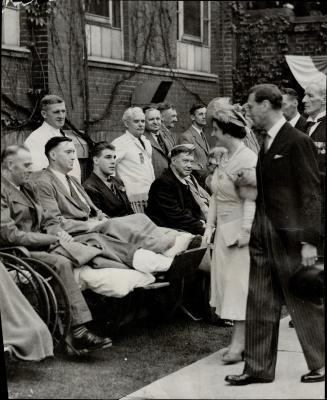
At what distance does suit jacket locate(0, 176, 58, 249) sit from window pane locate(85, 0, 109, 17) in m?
0.64

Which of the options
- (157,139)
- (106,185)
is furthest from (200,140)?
→ (106,185)

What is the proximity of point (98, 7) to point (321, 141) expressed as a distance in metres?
0.94

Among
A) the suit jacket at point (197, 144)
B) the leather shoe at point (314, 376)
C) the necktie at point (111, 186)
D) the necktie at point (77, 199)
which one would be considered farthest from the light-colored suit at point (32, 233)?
the leather shoe at point (314, 376)

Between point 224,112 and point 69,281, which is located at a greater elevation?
point 224,112

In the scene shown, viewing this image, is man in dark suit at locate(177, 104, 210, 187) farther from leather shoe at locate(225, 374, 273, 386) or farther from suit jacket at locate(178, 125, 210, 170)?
leather shoe at locate(225, 374, 273, 386)

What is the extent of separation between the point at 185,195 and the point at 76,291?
48 centimetres

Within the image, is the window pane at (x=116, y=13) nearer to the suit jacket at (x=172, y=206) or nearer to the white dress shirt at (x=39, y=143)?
the white dress shirt at (x=39, y=143)

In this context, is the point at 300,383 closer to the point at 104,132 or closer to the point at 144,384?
the point at 144,384

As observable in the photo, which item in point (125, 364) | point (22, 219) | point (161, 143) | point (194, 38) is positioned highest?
point (194, 38)

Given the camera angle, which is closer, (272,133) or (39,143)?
(272,133)

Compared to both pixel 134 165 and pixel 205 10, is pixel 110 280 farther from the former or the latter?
pixel 205 10

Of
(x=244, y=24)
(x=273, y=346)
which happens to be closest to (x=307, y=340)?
(x=273, y=346)

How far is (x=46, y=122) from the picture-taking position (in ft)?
9.13

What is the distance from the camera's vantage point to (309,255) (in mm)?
2455
